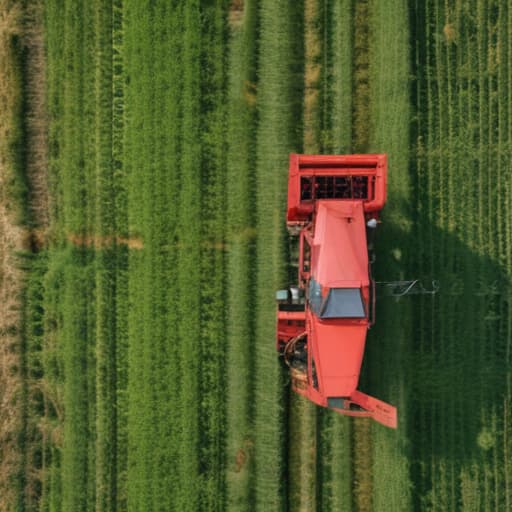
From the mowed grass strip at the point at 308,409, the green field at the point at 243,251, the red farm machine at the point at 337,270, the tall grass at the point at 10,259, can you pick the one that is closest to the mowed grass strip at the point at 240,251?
the green field at the point at 243,251

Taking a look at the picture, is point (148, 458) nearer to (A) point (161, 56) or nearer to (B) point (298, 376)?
(B) point (298, 376)

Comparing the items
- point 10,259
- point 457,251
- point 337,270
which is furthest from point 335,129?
A: point 10,259

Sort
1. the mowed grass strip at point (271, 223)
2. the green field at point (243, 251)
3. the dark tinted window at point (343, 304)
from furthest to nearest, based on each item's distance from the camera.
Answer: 1. the green field at point (243, 251)
2. the mowed grass strip at point (271, 223)
3. the dark tinted window at point (343, 304)

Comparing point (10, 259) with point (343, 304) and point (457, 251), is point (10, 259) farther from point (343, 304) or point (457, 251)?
point (457, 251)

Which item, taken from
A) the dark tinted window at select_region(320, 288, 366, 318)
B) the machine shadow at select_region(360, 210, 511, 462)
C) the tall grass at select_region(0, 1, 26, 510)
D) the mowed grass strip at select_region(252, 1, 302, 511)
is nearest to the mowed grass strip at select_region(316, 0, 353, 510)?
the mowed grass strip at select_region(252, 1, 302, 511)

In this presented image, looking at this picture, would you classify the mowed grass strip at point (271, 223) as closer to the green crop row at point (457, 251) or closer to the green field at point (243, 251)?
the green field at point (243, 251)

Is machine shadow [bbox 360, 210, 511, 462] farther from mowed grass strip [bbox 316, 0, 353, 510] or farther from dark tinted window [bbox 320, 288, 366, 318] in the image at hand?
dark tinted window [bbox 320, 288, 366, 318]

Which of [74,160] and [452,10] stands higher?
[452,10]

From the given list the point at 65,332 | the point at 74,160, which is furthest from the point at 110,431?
the point at 74,160
